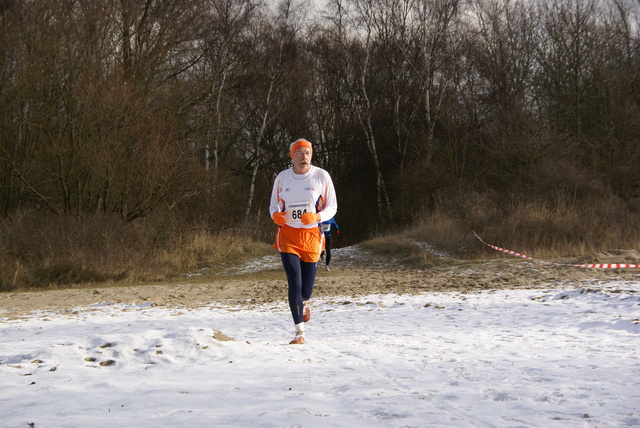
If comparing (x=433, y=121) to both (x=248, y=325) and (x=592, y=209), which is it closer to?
(x=592, y=209)

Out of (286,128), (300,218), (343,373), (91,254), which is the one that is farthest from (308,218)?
(286,128)

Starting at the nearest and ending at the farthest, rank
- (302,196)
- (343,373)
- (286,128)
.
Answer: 1. (343,373)
2. (302,196)
3. (286,128)

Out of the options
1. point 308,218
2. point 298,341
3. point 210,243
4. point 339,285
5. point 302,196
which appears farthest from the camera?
point 210,243

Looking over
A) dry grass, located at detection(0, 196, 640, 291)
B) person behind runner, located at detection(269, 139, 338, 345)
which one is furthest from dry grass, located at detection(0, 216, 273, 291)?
person behind runner, located at detection(269, 139, 338, 345)

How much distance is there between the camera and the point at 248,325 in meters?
7.21

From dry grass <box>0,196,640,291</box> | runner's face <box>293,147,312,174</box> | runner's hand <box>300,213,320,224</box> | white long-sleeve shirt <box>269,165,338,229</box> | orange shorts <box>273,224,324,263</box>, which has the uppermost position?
runner's face <box>293,147,312,174</box>

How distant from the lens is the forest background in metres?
18.0

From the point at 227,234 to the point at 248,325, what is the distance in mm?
14391

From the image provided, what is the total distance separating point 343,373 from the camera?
4.01m

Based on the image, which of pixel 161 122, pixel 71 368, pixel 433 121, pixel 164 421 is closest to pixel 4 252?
pixel 161 122

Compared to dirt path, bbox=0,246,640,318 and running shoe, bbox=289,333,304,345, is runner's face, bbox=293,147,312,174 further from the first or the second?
dirt path, bbox=0,246,640,318

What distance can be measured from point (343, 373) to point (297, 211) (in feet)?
6.72

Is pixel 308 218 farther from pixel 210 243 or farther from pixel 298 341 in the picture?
pixel 210 243

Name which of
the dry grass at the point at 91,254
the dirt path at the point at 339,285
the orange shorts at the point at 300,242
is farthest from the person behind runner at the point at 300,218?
the dry grass at the point at 91,254
